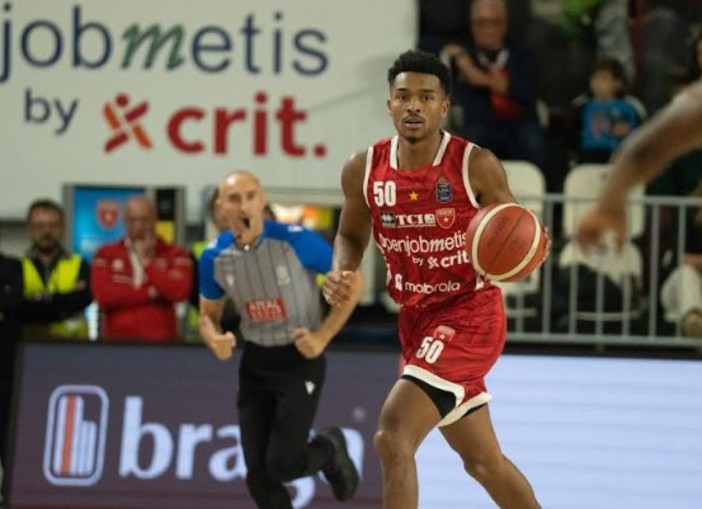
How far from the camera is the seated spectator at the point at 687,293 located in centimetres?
1169

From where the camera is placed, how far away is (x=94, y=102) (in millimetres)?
12867

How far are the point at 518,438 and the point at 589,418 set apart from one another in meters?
0.44

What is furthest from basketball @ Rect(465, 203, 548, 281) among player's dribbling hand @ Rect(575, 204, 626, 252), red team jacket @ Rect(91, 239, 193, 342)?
red team jacket @ Rect(91, 239, 193, 342)

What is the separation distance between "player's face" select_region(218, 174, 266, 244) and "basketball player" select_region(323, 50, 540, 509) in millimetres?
1747

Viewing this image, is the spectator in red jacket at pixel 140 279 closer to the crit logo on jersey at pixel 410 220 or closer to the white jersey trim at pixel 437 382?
the crit logo on jersey at pixel 410 220

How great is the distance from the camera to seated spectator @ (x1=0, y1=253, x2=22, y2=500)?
36.7 feet

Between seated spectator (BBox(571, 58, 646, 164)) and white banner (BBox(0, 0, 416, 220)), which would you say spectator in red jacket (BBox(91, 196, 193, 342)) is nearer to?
white banner (BBox(0, 0, 416, 220))

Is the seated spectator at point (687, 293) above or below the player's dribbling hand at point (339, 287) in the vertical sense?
below

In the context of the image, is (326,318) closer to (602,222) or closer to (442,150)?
(442,150)

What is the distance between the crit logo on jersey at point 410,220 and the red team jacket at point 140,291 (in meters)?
3.45

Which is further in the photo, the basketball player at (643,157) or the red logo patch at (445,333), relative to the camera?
the red logo patch at (445,333)

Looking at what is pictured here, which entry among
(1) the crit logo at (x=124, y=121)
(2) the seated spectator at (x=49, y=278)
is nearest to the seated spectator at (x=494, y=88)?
(1) the crit logo at (x=124, y=121)

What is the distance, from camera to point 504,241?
7.39 metres

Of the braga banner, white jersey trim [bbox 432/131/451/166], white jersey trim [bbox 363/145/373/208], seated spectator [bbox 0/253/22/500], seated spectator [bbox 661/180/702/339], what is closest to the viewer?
white jersey trim [bbox 432/131/451/166]
